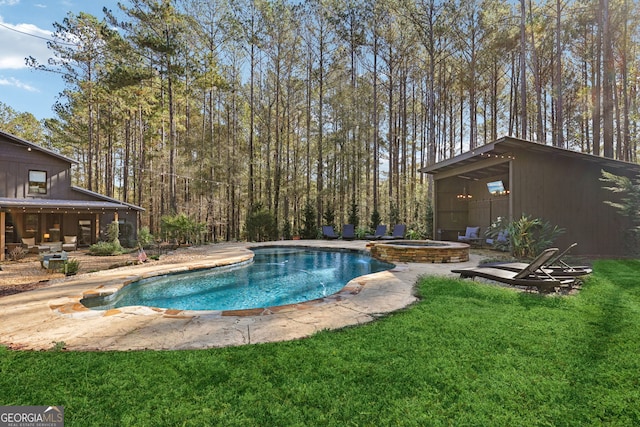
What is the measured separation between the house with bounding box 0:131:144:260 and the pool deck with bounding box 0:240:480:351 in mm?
7960

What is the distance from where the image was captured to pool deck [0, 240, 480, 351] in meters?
2.87

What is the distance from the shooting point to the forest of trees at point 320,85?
13812 mm

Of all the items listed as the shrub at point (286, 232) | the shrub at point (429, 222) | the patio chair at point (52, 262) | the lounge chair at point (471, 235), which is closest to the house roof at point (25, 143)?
the patio chair at point (52, 262)

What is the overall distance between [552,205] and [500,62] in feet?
38.7

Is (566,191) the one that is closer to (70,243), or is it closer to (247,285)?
(247,285)

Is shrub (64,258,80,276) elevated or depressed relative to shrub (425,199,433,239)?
depressed

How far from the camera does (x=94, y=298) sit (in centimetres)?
Result: 469

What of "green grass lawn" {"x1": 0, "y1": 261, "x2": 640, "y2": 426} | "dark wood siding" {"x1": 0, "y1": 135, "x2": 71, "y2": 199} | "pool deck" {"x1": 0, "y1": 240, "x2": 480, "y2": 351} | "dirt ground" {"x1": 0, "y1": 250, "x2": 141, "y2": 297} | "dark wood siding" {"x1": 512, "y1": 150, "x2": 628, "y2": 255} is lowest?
"dirt ground" {"x1": 0, "y1": 250, "x2": 141, "y2": 297}

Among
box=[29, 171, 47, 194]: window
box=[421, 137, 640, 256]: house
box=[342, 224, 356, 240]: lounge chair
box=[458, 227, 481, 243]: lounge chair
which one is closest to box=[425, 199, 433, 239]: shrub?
box=[458, 227, 481, 243]: lounge chair

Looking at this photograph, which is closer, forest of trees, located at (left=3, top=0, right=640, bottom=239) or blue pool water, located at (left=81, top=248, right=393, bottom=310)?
blue pool water, located at (left=81, top=248, right=393, bottom=310)

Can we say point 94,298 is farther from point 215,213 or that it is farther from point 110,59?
point 110,59

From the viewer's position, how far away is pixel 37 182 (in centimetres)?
1178

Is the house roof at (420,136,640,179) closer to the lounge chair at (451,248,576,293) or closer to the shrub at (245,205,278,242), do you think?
the lounge chair at (451,248,576,293)

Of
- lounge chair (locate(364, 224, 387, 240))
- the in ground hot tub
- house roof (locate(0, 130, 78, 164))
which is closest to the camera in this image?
the in ground hot tub
